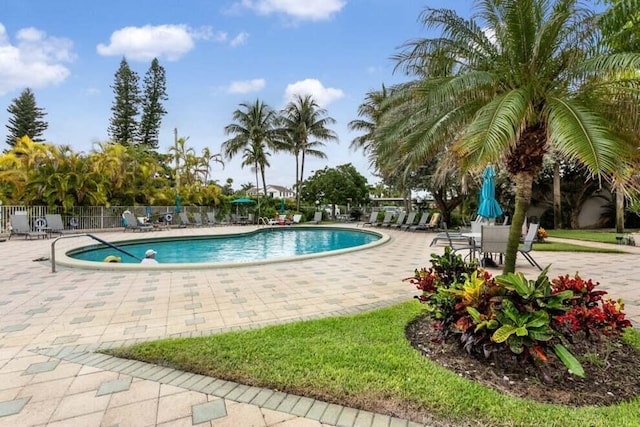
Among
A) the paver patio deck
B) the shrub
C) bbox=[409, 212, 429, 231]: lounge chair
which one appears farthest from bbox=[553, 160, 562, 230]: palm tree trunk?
the shrub

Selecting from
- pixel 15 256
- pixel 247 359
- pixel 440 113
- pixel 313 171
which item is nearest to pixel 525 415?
pixel 247 359

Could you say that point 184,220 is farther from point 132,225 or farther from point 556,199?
point 556,199

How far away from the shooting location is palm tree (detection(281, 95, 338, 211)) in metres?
26.1

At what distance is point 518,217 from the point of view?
12.6ft

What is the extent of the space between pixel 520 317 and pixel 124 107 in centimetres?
3940

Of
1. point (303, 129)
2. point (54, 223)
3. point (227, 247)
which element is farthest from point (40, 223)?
point (303, 129)

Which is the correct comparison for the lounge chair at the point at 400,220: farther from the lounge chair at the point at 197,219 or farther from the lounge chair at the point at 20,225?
the lounge chair at the point at 20,225

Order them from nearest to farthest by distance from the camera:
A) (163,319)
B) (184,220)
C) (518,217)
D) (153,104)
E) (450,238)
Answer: (518,217), (163,319), (450,238), (184,220), (153,104)

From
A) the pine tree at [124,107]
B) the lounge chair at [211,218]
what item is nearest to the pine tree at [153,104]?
the pine tree at [124,107]

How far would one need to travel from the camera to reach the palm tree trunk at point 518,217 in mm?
3805

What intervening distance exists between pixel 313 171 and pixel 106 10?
2268 centimetres

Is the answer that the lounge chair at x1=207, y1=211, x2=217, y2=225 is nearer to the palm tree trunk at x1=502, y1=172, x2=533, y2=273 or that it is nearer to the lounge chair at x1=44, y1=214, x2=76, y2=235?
the lounge chair at x1=44, y1=214, x2=76, y2=235

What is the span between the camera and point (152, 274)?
6750 millimetres

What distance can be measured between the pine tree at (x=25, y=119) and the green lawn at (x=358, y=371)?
141 feet
